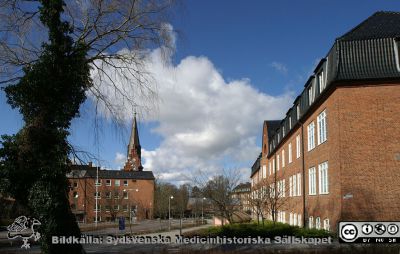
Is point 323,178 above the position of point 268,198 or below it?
above

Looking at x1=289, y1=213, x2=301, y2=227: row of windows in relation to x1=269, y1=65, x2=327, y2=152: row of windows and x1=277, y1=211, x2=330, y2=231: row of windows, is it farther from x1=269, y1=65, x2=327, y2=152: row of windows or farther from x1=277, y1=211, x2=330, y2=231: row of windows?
x1=269, y1=65, x2=327, y2=152: row of windows

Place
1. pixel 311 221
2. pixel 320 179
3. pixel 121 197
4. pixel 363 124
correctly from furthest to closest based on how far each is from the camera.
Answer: pixel 121 197
pixel 311 221
pixel 320 179
pixel 363 124

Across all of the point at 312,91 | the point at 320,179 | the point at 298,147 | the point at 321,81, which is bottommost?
the point at 320,179

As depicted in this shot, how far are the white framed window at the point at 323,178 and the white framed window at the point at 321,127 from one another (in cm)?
133

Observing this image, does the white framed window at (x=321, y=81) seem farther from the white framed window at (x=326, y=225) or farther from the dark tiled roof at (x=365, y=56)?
the white framed window at (x=326, y=225)

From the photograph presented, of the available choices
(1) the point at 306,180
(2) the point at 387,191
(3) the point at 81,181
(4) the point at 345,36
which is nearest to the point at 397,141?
(2) the point at 387,191

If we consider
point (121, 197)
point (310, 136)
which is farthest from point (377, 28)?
point (121, 197)

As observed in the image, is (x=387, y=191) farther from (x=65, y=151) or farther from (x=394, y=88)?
(x=65, y=151)

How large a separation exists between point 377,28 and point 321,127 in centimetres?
593

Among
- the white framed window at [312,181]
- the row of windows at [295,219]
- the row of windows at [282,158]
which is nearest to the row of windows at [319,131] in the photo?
the white framed window at [312,181]

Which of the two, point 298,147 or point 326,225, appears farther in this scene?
point 298,147

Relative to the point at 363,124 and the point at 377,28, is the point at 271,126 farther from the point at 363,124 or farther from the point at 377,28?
the point at 363,124

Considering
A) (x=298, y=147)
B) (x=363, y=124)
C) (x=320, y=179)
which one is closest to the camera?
(x=363, y=124)

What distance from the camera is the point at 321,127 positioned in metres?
24.8
